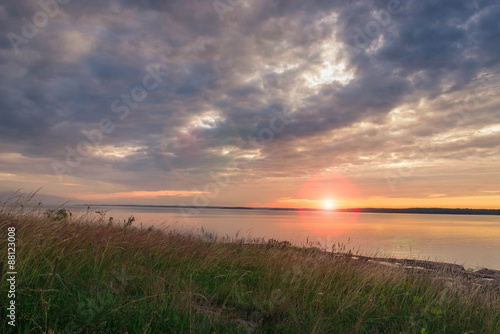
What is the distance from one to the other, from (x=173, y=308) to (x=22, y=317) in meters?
1.79

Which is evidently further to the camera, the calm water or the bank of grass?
the calm water

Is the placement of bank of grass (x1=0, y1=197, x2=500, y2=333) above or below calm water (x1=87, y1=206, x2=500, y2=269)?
above

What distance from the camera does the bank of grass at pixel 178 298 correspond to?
3.71 meters

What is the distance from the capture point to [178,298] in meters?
4.64

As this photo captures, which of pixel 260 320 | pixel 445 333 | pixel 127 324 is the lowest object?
pixel 445 333

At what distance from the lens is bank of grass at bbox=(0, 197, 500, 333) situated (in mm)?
3705

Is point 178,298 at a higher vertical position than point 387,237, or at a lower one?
higher

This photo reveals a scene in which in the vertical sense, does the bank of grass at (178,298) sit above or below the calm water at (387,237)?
above

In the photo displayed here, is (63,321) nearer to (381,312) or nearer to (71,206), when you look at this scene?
(381,312)

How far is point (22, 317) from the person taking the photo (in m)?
3.37

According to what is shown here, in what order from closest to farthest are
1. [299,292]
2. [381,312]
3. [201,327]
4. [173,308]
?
[201,327], [173,308], [381,312], [299,292]

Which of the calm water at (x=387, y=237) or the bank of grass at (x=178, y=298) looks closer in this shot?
the bank of grass at (x=178, y=298)

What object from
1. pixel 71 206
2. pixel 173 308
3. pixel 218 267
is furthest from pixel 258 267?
pixel 71 206

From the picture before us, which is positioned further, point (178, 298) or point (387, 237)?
point (387, 237)
